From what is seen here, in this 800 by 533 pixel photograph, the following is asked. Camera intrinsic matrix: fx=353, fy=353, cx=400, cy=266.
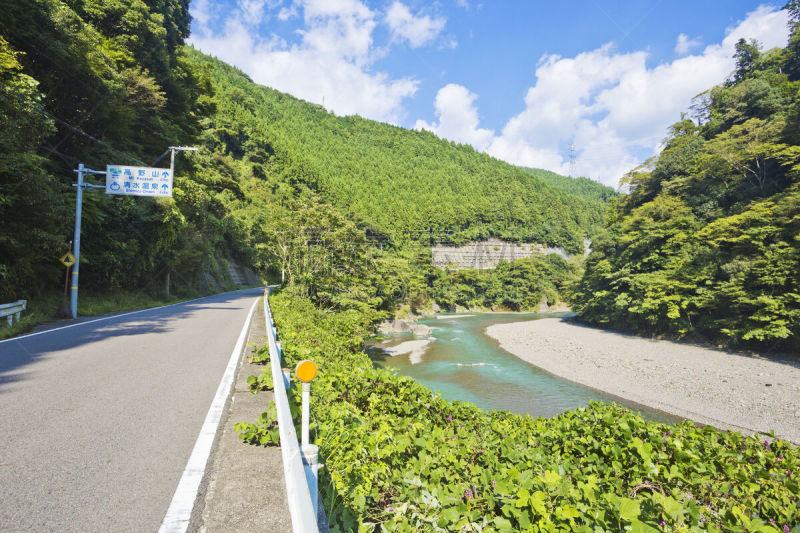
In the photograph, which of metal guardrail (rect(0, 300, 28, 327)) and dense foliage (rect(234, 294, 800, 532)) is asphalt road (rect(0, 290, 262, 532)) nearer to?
dense foliage (rect(234, 294, 800, 532))

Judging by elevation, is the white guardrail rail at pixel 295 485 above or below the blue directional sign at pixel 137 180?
below

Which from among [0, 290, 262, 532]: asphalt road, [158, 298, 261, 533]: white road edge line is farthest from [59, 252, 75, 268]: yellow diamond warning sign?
[158, 298, 261, 533]: white road edge line

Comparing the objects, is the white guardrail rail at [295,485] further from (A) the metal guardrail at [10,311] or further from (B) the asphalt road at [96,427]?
(A) the metal guardrail at [10,311]

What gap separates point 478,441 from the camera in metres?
3.98

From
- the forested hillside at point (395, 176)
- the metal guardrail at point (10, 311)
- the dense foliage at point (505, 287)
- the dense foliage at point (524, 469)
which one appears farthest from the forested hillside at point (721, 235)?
the forested hillside at point (395, 176)

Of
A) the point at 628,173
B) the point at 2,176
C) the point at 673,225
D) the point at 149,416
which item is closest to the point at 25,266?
the point at 2,176

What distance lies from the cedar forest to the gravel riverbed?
2.41 metres

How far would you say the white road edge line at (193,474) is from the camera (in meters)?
2.16

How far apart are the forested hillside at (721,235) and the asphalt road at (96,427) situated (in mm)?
27359

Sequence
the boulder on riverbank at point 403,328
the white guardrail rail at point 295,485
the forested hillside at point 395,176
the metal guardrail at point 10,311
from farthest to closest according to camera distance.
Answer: the forested hillside at point 395,176 → the boulder on riverbank at point 403,328 → the metal guardrail at point 10,311 → the white guardrail rail at point 295,485

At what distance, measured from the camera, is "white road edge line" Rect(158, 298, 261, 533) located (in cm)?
216

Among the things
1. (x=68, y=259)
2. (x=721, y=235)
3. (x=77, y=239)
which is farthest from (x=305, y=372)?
(x=721, y=235)

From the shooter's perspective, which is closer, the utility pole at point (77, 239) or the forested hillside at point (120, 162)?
the forested hillside at point (120, 162)

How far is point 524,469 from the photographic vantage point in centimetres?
323
